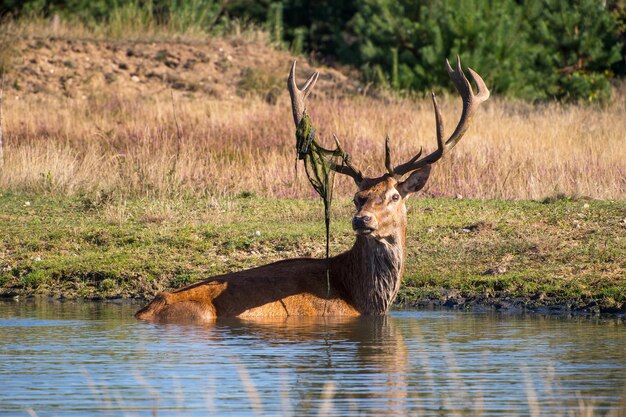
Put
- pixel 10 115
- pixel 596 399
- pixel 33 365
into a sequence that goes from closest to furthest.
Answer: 1. pixel 596 399
2. pixel 33 365
3. pixel 10 115

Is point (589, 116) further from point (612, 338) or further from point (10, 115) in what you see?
point (612, 338)

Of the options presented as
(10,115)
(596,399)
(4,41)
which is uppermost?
(4,41)

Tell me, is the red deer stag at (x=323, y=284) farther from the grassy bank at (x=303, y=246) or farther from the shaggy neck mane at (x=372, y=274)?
the grassy bank at (x=303, y=246)

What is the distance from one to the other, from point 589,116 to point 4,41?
50.1ft

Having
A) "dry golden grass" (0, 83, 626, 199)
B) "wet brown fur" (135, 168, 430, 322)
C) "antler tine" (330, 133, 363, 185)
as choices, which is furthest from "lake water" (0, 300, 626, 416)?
"dry golden grass" (0, 83, 626, 199)

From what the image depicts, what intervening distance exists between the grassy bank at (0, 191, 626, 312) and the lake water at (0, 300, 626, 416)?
3.36 feet

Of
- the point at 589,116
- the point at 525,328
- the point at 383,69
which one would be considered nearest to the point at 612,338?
the point at 525,328

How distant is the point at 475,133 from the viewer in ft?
74.2

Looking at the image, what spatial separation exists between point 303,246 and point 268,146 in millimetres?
7943

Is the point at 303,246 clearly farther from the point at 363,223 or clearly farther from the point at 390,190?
the point at 363,223

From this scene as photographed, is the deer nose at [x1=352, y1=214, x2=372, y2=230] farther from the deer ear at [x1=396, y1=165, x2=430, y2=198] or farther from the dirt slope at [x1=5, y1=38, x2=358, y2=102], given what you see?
the dirt slope at [x1=5, y1=38, x2=358, y2=102]

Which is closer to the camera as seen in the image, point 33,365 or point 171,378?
point 171,378

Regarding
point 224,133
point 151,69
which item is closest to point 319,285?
point 224,133

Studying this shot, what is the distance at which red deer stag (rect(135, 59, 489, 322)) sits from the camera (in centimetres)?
1090
